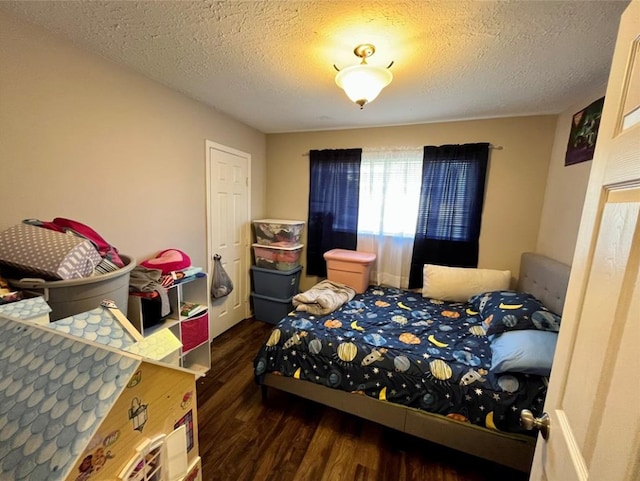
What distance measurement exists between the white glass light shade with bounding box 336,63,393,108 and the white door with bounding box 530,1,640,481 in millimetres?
938

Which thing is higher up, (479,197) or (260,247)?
(479,197)

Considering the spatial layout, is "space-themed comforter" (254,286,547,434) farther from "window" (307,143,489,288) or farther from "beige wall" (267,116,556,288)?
"beige wall" (267,116,556,288)

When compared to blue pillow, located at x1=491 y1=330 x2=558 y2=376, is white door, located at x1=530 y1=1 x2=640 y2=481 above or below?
above

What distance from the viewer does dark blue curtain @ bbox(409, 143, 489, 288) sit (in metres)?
2.61

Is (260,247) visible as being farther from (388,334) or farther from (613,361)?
(613,361)

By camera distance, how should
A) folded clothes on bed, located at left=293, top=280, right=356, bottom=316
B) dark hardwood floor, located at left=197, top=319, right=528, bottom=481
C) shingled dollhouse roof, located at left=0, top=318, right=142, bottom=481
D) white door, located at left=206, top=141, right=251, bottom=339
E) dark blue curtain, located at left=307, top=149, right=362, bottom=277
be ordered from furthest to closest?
dark blue curtain, located at left=307, top=149, right=362, bottom=277, white door, located at left=206, top=141, right=251, bottom=339, folded clothes on bed, located at left=293, top=280, right=356, bottom=316, dark hardwood floor, located at left=197, top=319, right=528, bottom=481, shingled dollhouse roof, located at left=0, top=318, right=142, bottom=481

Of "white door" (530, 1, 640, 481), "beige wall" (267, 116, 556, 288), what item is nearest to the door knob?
"white door" (530, 1, 640, 481)

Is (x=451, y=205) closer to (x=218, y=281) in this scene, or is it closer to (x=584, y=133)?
(x=584, y=133)

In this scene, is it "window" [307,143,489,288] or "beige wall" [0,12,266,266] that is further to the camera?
"window" [307,143,489,288]

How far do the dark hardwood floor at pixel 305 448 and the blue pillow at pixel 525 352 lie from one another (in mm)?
663

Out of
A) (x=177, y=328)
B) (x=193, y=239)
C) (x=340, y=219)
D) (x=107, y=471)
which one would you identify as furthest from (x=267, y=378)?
(x=340, y=219)

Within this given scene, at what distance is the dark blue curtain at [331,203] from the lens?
3.07 m

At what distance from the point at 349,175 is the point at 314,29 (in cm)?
179

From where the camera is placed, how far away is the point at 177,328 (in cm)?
196
